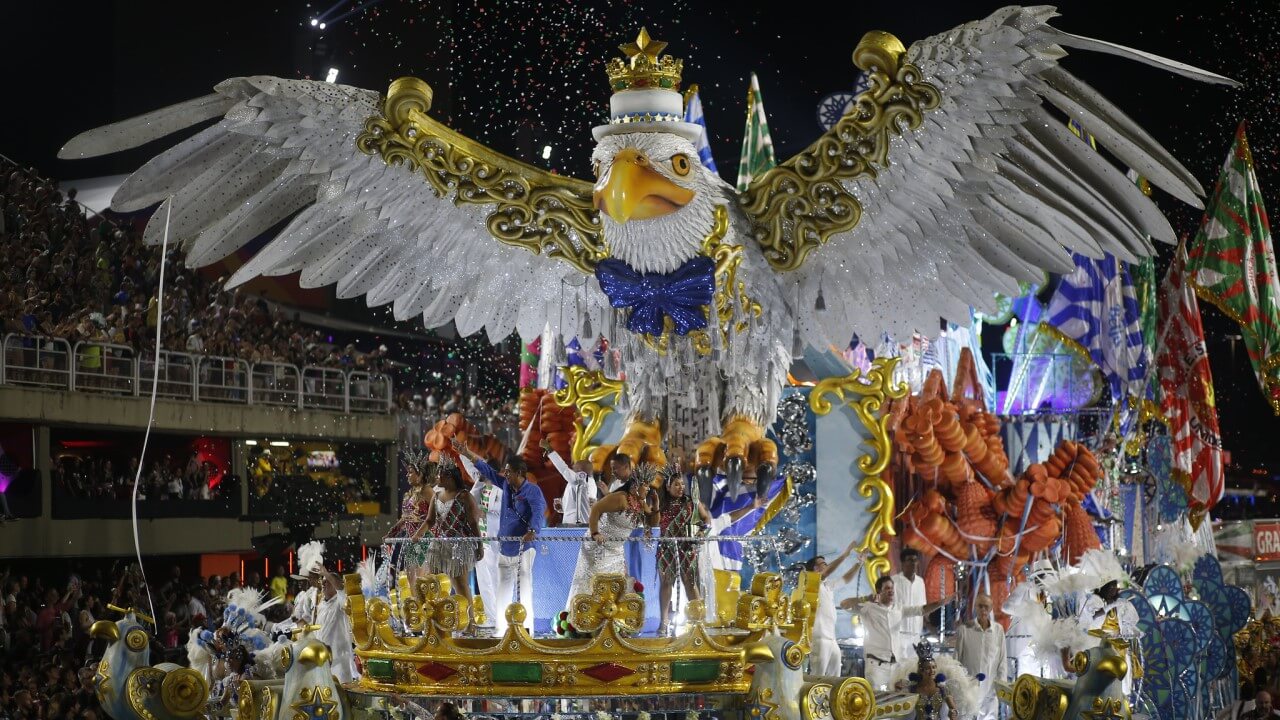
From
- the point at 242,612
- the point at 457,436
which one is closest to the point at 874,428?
the point at 457,436

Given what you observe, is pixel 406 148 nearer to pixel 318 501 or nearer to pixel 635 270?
pixel 635 270

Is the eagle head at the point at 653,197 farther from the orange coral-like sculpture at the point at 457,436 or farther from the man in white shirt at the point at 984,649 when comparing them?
the man in white shirt at the point at 984,649

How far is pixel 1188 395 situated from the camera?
50.2 ft

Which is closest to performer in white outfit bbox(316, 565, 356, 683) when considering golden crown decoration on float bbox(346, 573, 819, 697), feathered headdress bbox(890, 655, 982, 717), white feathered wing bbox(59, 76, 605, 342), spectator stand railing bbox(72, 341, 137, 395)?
golden crown decoration on float bbox(346, 573, 819, 697)

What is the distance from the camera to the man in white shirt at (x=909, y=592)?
10.5m

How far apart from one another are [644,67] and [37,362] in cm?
855

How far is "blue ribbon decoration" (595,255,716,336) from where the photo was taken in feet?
30.8

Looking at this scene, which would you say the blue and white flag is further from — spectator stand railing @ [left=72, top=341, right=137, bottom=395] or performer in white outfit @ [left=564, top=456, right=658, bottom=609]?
spectator stand railing @ [left=72, top=341, right=137, bottom=395]

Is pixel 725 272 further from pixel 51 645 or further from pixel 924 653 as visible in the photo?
pixel 51 645

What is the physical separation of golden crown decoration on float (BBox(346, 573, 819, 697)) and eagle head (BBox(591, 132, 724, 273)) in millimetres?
2369

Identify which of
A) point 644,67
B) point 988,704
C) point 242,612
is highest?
point 644,67

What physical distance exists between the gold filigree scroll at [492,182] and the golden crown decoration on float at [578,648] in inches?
108

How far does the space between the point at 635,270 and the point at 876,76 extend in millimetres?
1800

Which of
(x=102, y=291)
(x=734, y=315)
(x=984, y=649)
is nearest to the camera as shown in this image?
(x=734, y=315)
